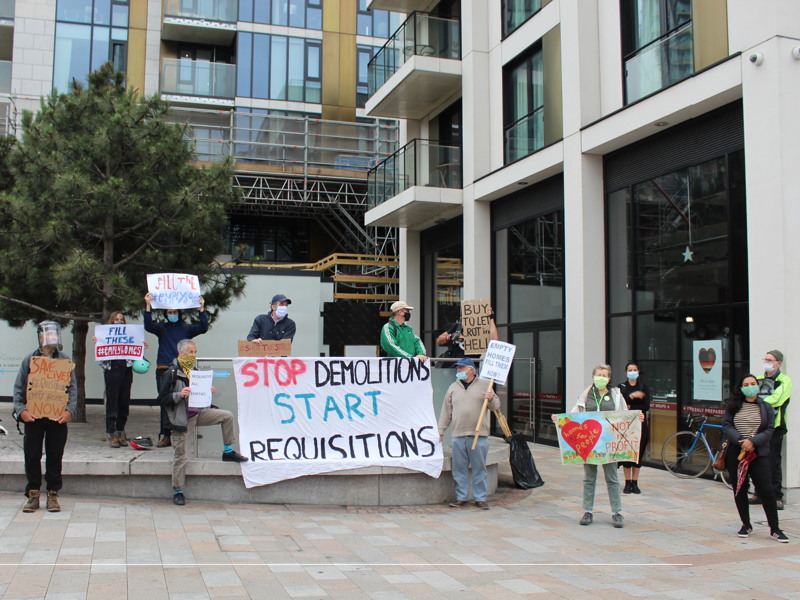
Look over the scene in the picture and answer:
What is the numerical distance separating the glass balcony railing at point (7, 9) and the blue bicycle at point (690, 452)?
2776 centimetres

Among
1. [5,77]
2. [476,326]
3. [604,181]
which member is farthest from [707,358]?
[5,77]

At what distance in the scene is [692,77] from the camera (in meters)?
11.4

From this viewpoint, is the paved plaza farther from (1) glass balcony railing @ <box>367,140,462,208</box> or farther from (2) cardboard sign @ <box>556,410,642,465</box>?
(1) glass balcony railing @ <box>367,140,462,208</box>

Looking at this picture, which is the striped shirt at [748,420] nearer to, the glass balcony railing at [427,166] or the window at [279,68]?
the glass balcony railing at [427,166]

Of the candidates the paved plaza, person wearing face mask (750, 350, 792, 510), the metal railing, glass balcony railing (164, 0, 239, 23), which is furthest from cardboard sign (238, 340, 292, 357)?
glass balcony railing (164, 0, 239, 23)

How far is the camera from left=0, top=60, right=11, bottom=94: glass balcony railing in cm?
2814

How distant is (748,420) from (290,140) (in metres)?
23.5

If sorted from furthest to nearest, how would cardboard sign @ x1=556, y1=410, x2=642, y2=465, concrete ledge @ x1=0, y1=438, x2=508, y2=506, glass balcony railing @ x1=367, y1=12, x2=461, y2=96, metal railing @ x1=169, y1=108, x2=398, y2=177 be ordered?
metal railing @ x1=169, y1=108, x2=398, y2=177 < glass balcony railing @ x1=367, y1=12, x2=461, y2=96 < concrete ledge @ x1=0, y1=438, x2=508, y2=506 < cardboard sign @ x1=556, y1=410, x2=642, y2=465

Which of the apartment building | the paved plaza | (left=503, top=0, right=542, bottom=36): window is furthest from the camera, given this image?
(left=503, top=0, right=542, bottom=36): window

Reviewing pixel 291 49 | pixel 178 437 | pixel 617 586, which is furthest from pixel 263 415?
pixel 291 49

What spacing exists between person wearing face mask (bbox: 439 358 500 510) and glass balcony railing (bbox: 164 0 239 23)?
23863 mm

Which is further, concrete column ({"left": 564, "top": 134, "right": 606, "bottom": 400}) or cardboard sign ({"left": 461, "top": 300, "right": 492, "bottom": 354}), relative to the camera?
concrete column ({"left": 564, "top": 134, "right": 606, "bottom": 400})

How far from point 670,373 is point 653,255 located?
2001mm

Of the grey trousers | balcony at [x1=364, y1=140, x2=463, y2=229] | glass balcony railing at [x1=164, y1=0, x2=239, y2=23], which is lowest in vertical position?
the grey trousers
